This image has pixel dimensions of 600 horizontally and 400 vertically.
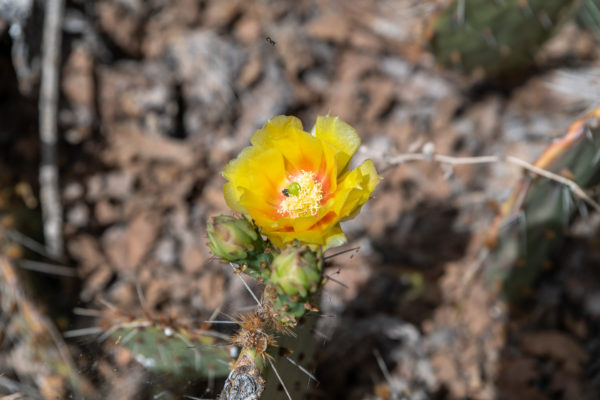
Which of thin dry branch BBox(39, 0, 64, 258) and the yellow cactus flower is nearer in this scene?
the yellow cactus flower

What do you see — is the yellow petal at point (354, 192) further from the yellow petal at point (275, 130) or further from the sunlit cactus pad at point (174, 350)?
the sunlit cactus pad at point (174, 350)

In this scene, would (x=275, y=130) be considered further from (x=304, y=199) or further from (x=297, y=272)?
(x=297, y=272)

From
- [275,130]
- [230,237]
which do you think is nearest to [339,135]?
[275,130]

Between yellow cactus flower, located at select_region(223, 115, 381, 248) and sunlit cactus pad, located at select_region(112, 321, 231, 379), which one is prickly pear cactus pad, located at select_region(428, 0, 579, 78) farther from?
sunlit cactus pad, located at select_region(112, 321, 231, 379)

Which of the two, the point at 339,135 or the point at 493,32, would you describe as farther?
the point at 493,32

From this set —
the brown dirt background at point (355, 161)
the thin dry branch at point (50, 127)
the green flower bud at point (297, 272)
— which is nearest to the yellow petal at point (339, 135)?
the green flower bud at point (297, 272)

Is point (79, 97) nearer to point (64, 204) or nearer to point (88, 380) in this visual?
point (64, 204)

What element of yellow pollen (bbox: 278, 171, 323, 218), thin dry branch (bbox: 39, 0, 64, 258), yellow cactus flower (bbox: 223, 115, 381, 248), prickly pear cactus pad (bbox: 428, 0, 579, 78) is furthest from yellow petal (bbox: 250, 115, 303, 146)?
thin dry branch (bbox: 39, 0, 64, 258)
